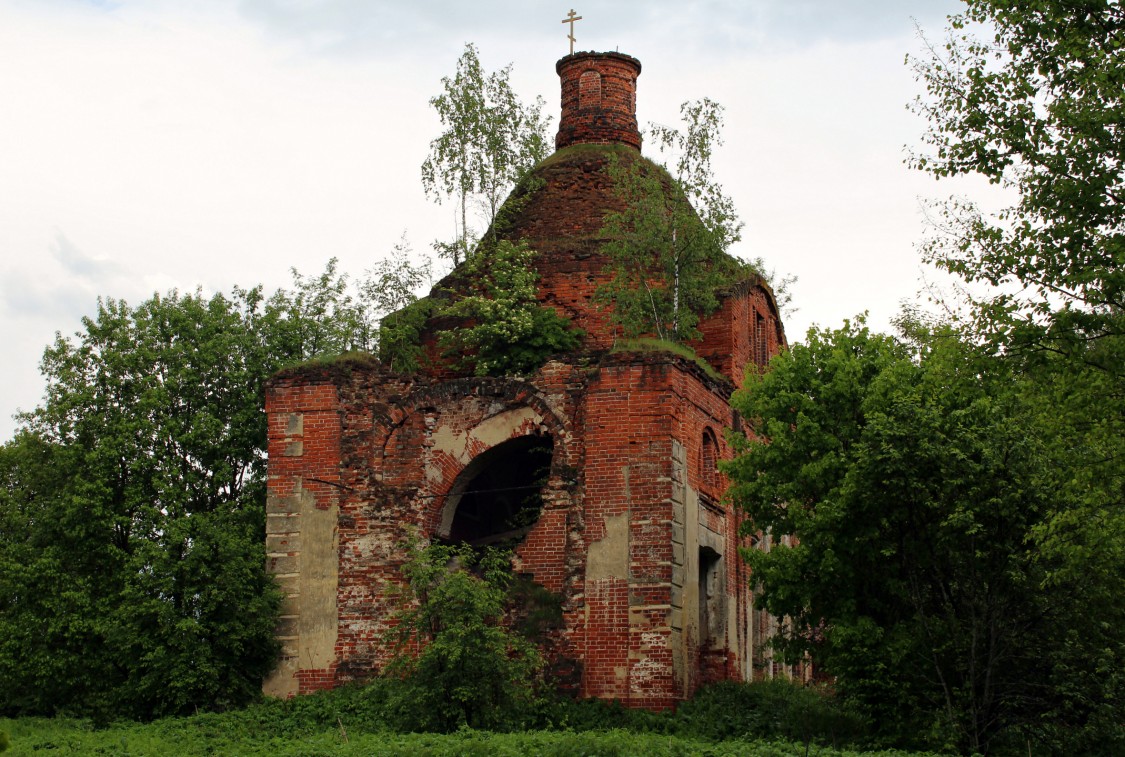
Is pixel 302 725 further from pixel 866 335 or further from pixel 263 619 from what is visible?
pixel 866 335

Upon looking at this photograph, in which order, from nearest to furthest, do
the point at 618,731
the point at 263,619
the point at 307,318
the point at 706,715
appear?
the point at 618,731 → the point at 706,715 → the point at 263,619 → the point at 307,318

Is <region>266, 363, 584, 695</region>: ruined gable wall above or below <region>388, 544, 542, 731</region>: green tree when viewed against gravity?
above

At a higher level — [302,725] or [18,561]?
[18,561]

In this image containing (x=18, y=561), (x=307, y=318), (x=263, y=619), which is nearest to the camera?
(x=263, y=619)

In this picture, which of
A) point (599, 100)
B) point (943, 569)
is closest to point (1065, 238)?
point (943, 569)

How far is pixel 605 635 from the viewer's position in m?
19.0

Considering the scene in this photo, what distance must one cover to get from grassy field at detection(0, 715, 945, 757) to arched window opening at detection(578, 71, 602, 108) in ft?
38.5

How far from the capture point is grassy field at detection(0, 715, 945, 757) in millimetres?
15438

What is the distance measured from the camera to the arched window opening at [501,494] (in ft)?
67.9

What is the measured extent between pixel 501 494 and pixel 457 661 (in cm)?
597

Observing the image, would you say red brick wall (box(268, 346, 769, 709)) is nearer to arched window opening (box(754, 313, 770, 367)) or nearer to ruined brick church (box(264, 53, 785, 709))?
ruined brick church (box(264, 53, 785, 709))

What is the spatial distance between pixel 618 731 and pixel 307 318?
1008 cm

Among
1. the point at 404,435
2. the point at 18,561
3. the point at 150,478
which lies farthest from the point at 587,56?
the point at 18,561

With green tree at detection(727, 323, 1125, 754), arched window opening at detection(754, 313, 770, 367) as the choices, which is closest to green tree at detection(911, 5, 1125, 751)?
green tree at detection(727, 323, 1125, 754)
